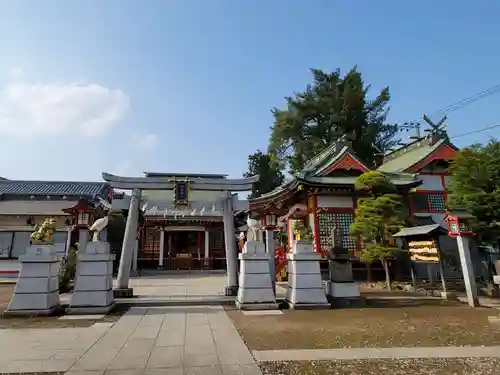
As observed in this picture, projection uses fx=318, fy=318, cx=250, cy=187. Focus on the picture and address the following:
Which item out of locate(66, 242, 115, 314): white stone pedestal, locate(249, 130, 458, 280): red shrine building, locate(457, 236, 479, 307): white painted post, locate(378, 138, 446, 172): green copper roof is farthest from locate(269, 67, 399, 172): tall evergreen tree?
locate(66, 242, 115, 314): white stone pedestal

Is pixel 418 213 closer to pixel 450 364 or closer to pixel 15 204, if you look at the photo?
pixel 450 364

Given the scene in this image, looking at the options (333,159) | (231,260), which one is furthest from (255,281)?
(333,159)

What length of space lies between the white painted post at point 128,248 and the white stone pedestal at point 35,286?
93.9 inches

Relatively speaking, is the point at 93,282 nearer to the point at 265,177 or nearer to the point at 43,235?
the point at 43,235

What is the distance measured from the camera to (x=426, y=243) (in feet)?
39.7

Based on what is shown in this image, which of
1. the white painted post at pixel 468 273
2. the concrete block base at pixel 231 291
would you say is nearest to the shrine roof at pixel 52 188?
the concrete block base at pixel 231 291

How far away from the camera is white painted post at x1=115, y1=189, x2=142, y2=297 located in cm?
1080

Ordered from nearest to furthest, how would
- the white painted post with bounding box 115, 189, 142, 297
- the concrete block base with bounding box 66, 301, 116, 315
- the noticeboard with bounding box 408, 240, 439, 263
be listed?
the concrete block base with bounding box 66, 301, 116, 315 < the white painted post with bounding box 115, 189, 142, 297 < the noticeboard with bounding box 408, 240, 439, 263

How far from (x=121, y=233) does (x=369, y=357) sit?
71.0 ft

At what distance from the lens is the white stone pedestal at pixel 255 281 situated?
9062mm

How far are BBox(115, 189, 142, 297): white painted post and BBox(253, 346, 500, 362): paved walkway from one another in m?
7.19

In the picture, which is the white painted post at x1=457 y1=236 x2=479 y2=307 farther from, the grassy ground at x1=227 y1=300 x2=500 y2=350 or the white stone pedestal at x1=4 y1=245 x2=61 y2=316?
the white stone pedestal at x1=4 y1=245 x2=61 y2=316

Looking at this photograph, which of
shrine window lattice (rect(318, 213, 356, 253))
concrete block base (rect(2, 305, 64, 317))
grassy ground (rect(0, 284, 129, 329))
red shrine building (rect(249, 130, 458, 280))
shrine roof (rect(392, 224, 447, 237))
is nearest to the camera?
grassy ground (rect(0, 284, 129, 329))

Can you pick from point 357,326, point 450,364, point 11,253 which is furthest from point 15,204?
point 450,364
